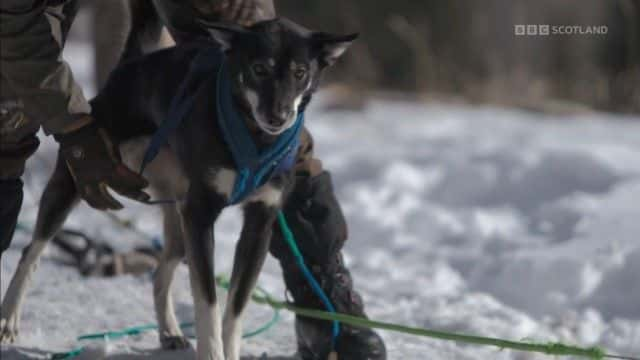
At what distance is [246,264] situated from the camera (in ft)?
7.61

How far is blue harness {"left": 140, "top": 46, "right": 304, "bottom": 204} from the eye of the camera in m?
2.14

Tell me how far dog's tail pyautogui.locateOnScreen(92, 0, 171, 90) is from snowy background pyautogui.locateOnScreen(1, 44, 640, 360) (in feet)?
2.39

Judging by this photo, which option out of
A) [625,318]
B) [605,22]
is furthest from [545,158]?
[605,22]

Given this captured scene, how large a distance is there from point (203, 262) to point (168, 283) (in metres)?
0.52

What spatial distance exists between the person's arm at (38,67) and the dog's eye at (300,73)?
0.58 m

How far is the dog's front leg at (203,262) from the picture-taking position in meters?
2.18

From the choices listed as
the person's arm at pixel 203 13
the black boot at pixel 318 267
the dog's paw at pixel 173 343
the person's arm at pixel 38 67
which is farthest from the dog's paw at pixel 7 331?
the person's arm at pixel 203 13

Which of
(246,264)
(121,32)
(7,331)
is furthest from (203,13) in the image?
(121,32)

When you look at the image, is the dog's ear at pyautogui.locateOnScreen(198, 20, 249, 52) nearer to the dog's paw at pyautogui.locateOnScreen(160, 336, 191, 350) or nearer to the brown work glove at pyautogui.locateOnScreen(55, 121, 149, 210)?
the brown work glove at pyautogui.locateOnScreen(55, 121, 149, 210)

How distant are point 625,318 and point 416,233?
1495 millimetres

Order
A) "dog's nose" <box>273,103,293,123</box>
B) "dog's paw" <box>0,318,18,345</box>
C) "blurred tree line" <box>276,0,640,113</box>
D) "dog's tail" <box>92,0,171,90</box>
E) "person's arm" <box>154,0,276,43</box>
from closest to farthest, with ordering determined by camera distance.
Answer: "dog's nose" <box>273,103,293,123</box>, "person's arm" <box>154,0,276,43</box>, "dog's paw" <box>0,318,18,345</box>, "dog's tail" <box>92,0,171,90</box>, "blurred tree line" <box>276,0,640,113</box>

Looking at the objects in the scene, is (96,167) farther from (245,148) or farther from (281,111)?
(281,111)

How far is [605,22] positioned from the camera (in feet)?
32.1

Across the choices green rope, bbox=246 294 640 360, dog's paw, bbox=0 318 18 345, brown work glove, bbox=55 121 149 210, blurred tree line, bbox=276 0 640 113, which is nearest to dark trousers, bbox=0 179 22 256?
brown work glove, bbox=55 121 149 210
